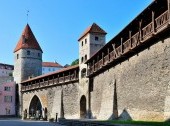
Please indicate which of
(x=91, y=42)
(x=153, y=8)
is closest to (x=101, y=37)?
(x=91, y=42)

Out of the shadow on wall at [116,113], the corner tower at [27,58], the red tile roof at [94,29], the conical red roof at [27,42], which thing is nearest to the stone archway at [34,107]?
the corner tower at [27,58]

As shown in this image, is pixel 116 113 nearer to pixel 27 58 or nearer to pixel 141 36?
pixel 141 36

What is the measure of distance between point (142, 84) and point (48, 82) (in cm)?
2797

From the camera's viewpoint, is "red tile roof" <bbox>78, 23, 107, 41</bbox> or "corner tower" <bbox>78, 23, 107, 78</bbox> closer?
"corner tower" <bbox>78, 23, 107, 78</bbox>

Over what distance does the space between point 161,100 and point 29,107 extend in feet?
126

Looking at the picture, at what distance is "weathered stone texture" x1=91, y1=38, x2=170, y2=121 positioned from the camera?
17625 mm

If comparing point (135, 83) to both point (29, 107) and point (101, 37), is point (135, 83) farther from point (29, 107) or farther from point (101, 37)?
point (29, 107)

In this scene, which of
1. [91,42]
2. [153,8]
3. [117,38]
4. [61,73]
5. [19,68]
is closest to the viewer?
[153,8]

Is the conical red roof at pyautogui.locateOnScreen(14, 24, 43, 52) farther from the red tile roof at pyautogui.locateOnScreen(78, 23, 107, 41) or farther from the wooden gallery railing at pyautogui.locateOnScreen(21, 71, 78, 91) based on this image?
the red tile roof at pyautogui.locateOnScreen(78, 23, 107, 41)

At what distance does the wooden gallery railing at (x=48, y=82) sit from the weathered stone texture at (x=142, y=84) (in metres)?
12.2

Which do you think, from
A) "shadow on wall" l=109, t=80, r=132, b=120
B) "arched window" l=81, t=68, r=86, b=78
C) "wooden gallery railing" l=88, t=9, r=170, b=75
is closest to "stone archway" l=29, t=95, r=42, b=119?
"arched window" l=81, t=68, r=86, b=78

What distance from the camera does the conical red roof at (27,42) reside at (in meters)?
59.7

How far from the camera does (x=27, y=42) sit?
60.4 m

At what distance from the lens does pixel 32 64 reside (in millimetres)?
59688
